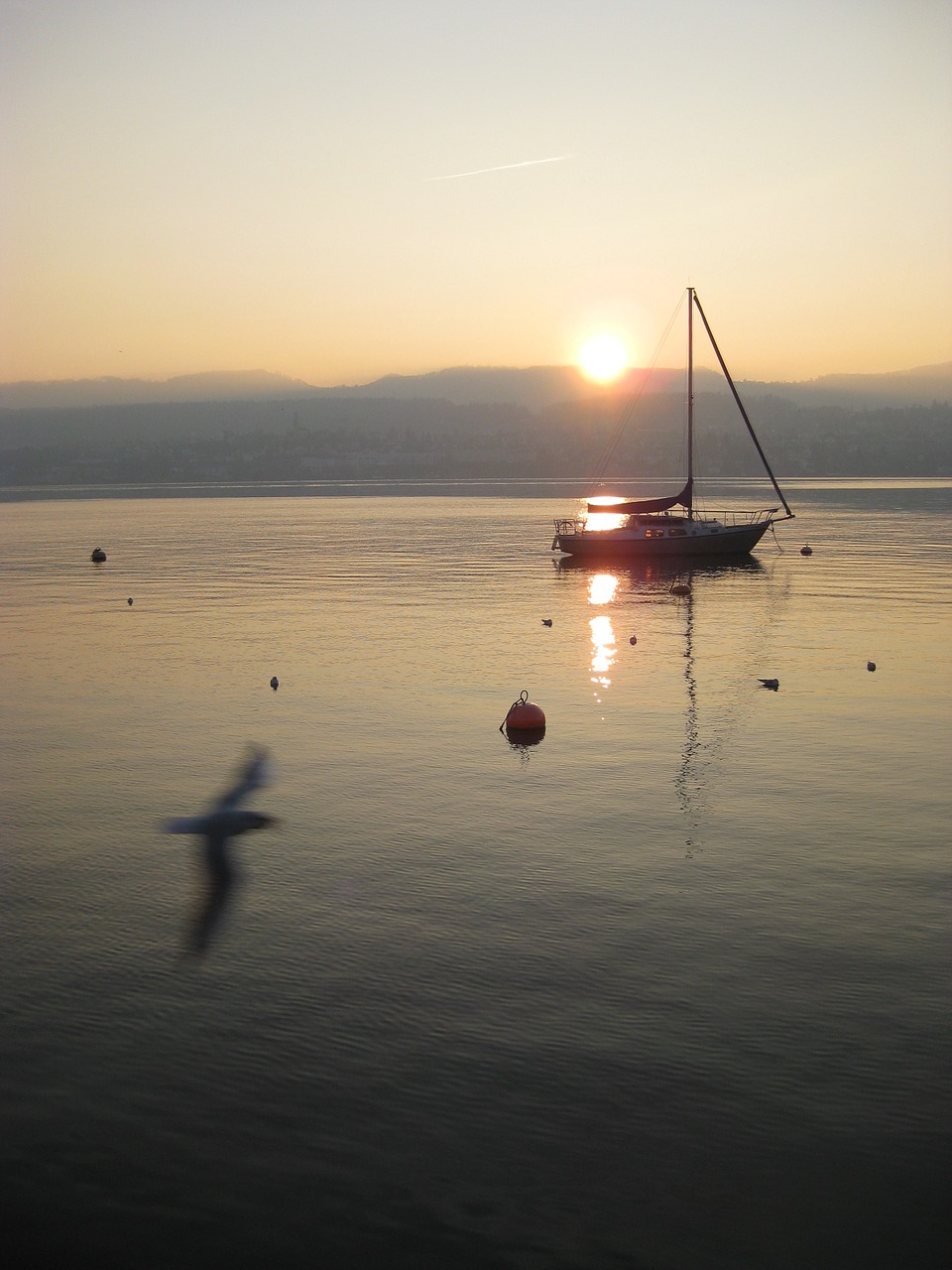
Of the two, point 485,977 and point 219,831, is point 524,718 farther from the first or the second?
point 485,977

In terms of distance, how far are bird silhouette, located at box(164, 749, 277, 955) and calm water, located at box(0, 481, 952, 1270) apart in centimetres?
27

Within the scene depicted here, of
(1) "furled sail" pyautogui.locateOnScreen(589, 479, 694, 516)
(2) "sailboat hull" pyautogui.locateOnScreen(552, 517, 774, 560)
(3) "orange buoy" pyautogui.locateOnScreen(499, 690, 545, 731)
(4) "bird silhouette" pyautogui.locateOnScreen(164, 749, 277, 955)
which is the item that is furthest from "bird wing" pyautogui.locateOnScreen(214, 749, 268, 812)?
(1) "furled sail" pyautogui.locateOnScreen(589, 479, 694, 516)

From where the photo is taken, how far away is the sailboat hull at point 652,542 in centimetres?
7419

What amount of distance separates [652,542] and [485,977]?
62.8 metres

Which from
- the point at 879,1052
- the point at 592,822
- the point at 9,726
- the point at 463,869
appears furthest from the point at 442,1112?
the point at 9,726

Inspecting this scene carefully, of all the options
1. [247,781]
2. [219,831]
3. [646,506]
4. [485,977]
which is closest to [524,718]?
[247,781]

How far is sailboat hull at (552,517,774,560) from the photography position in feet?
243

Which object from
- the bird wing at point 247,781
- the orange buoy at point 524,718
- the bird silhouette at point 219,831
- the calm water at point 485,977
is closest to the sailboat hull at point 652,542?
the calm water at point 485,977

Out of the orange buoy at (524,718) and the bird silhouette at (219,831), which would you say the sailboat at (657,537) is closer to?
the orange buoy at (524,718)

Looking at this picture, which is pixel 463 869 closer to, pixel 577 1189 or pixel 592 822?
pixel 592 822

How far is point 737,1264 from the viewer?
8.71 metres

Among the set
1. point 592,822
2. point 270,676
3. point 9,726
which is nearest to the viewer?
point 592,822

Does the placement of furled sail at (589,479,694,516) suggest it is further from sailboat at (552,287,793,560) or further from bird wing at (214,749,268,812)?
bird wing at (214,749,268,812)

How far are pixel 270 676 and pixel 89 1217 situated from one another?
24652 mm
